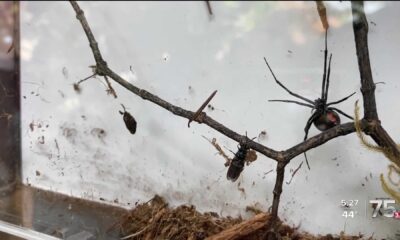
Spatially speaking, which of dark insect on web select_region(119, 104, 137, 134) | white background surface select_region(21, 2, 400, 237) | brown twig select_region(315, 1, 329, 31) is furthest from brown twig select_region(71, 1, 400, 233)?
dark insect on web select_region(119, 104, 137, 134)

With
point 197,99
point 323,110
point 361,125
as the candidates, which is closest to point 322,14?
point 323,110

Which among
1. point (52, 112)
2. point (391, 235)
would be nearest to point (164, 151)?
point (52, 112)

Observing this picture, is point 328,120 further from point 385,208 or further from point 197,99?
point 197,99

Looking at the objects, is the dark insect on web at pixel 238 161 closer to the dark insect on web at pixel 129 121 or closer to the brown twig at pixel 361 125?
the brown twig at pixel 361 125

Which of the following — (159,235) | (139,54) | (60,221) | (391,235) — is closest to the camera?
(391,235)

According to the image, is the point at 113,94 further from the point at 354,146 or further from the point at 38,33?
the point at 354,146

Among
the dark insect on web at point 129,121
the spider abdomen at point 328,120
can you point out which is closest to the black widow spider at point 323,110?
the spider abdomen at point 328,120
